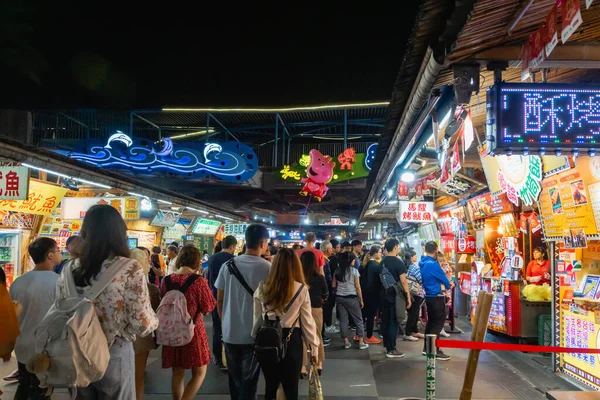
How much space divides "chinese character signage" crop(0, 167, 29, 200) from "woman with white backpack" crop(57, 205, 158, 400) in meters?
6.52

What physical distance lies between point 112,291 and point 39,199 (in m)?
9.35

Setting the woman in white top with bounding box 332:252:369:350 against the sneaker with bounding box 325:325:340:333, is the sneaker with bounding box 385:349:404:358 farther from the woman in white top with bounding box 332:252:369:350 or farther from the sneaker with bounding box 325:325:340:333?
the sneaker with bounding box 325:325:340:333

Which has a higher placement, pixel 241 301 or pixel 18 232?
pixel 18 232

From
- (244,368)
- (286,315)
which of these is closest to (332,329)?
(244,368)

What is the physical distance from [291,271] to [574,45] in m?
3.11

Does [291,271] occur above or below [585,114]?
below

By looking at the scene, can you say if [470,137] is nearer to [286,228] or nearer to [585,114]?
[585,114]

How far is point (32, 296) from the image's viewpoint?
16.1ft

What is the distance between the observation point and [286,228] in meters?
38.7

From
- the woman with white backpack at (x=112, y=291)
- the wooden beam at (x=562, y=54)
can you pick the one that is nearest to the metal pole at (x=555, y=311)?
the wooden beam at (x=562, y=54)

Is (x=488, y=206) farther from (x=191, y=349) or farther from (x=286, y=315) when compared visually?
(x=191, y=349)

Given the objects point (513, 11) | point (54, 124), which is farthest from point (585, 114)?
point (54, 124)

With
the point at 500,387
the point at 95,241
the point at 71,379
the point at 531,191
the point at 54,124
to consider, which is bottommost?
the point at 500,387

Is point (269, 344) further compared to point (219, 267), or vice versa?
point (219, 267)
